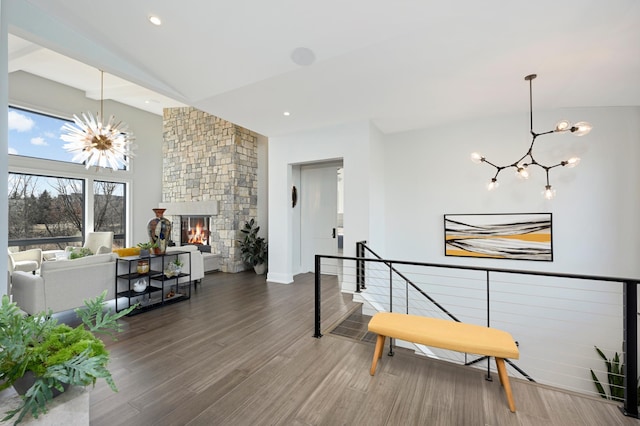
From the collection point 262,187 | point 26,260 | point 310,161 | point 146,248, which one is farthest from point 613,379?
point 26,260

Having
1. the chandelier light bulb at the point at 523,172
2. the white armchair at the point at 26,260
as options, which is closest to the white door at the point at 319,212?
the chandelier light bulb at the point at 523,172

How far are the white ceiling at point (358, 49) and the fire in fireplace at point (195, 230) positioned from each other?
3800mm

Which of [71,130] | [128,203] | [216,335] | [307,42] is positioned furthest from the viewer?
[128,203]

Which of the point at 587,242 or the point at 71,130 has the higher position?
the point at 71,130

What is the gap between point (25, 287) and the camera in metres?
3.35

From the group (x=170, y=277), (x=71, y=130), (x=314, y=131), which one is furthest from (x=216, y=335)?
(x=71, y=130)

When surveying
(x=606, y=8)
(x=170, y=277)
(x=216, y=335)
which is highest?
(x=606, y=8)

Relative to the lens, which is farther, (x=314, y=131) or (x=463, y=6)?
(x=314, y=131)

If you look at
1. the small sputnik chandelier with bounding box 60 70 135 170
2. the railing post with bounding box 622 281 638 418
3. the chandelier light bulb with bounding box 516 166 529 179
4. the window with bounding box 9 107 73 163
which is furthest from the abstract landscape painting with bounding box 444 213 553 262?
the window with bounding box 9 107 73 163

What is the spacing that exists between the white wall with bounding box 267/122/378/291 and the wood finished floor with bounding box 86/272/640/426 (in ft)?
6.90

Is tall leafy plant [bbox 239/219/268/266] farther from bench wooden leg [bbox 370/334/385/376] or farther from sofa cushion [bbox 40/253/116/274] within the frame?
bench wooden leg [bbox 370/334/385/376]

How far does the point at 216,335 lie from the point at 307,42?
131 inches

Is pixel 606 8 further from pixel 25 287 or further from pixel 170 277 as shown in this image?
pixel 25 287

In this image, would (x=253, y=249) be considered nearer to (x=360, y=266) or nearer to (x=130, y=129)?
(x=360, y=266)
